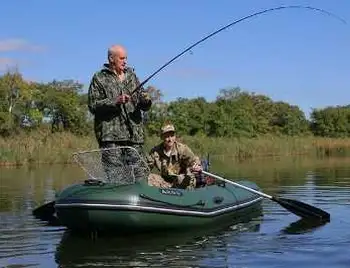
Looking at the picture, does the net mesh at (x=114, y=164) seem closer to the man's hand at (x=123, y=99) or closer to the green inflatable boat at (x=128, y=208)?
the green inflatable boat at (x=128, y=208)

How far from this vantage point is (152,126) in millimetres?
49312

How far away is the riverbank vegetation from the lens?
104 feet

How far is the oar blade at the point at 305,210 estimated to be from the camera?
9547 millimetres

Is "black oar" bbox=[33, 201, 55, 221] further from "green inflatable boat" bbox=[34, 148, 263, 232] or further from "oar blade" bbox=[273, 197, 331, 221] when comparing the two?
"oar blade" bbox=[273, 197, 331, 221]

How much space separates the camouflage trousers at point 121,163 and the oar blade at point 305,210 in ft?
9.17

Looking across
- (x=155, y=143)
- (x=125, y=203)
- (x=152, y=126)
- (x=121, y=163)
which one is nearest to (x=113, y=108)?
(x=121, y=163)

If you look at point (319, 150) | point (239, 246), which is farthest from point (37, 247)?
point (319, 150)

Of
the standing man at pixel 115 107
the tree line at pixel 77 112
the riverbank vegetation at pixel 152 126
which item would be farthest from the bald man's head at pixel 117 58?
the tree line at pixel 77 112

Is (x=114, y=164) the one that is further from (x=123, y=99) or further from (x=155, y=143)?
(x=155, y=143)

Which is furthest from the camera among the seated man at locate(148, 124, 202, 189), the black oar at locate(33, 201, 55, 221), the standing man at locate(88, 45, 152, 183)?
the black oar at locate(33, 201, 55, 221)

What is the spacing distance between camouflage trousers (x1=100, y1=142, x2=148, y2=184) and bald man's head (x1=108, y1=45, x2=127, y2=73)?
97 cm

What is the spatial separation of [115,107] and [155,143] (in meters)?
24.1

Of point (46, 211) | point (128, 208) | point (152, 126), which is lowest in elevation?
point (46, 211)

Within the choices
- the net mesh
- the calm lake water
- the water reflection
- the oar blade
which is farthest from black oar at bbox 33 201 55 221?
the oar blade
